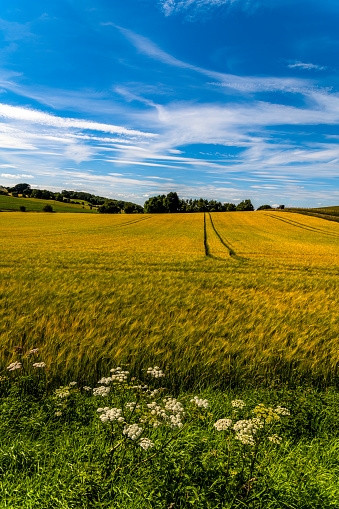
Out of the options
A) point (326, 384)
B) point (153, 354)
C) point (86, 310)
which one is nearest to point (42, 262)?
point (86, 310)

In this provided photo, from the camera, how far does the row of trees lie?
123500 mm

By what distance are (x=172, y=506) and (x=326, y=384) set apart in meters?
3.11

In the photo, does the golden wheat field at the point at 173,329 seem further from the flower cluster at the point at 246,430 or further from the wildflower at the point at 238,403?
the flower cluster at the point at 246,430

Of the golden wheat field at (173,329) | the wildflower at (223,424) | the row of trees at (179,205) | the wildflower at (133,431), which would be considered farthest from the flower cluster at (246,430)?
the row of trees at (179,205)

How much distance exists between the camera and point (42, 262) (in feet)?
43.2

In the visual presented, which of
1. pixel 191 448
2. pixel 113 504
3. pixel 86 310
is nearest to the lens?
pixel 113 504

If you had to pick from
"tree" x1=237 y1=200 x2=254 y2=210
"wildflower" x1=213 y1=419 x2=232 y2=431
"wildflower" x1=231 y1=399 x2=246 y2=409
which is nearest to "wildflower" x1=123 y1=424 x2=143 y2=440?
"wildflower" x1=213 y1=419 x2=232 y2=431

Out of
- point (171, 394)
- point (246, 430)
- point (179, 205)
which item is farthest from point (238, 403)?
point (179, 205)

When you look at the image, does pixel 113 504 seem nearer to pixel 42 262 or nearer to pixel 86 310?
pixel 86 310

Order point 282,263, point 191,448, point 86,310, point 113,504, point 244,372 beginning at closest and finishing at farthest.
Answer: point 113,504 → point 191,448 → point 244,372 → point 86,310 → point 282,263

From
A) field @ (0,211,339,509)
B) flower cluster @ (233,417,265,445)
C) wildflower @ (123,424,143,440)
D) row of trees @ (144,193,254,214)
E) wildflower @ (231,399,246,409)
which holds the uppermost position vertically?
row of trees @ (144,193,254,214)

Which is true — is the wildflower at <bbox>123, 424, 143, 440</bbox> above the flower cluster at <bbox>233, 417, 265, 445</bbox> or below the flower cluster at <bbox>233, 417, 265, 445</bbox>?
above

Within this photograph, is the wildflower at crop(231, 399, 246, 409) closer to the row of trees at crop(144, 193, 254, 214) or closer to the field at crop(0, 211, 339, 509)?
the field at crop(0, 211, 339, 509)

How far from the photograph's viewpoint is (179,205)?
133375mm
